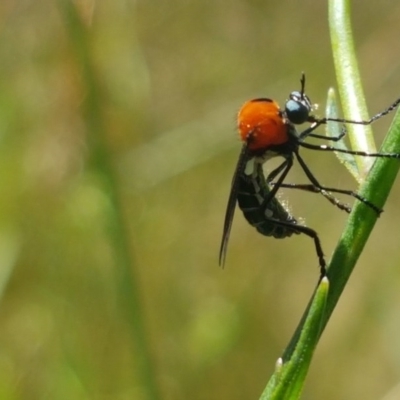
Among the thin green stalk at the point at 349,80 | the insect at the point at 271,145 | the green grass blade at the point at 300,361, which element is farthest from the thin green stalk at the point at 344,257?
the insect at the point at 271,145

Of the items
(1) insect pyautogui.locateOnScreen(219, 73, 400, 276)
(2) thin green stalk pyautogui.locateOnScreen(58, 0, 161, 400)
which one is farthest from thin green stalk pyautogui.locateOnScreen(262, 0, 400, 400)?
(2) thin green stalk pyautogui.locateOnScreen(58, 0, 161, 400)

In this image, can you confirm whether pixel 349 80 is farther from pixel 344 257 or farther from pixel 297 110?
pixel 297 110

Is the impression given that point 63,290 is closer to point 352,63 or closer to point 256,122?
point 256,122

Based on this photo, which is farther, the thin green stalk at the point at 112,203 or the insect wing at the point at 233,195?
the thin green stalk at the point at 112,203

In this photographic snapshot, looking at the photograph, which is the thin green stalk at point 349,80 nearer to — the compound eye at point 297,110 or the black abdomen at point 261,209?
the compound eye at point 297,110

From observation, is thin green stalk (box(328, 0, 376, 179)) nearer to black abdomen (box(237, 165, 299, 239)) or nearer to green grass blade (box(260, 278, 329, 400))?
green grass blade (box(260, 278, 329, 400))

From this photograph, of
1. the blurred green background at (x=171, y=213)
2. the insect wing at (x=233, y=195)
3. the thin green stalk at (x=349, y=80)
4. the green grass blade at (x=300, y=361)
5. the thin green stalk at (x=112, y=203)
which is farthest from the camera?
the blurred green background at (x=171, y=213)

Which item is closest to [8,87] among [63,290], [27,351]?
[63,290]
